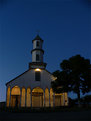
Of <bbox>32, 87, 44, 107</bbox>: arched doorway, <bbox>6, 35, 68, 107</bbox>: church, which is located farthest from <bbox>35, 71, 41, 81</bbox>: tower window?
<bbox>32, 87, 44, 107</bbox>: arched doorway

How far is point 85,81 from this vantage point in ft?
84.3

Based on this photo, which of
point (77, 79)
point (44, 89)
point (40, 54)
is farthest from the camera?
point (40, 54)

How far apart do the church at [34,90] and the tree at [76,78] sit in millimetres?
4704

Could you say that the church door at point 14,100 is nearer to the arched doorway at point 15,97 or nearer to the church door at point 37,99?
the arched doorway at point 15,97

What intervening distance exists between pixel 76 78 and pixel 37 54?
13792 mm

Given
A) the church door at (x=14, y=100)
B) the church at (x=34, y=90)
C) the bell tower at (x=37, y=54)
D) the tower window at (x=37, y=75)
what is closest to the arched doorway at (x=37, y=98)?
the church at (x=34, y=90)

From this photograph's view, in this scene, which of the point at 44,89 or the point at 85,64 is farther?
the point at 44,89

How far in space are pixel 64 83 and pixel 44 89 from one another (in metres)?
5.99

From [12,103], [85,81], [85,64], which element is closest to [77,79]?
[85,81]

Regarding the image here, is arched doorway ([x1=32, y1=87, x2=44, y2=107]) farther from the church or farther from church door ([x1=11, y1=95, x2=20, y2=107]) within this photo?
church door ([x1=11, y1=95, x2=20, y2=107])

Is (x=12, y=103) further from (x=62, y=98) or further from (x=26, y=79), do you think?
(x=62, y=98)

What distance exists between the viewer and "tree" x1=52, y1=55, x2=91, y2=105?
25.5m

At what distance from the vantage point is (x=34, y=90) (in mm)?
33000

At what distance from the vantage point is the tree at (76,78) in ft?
83.5
